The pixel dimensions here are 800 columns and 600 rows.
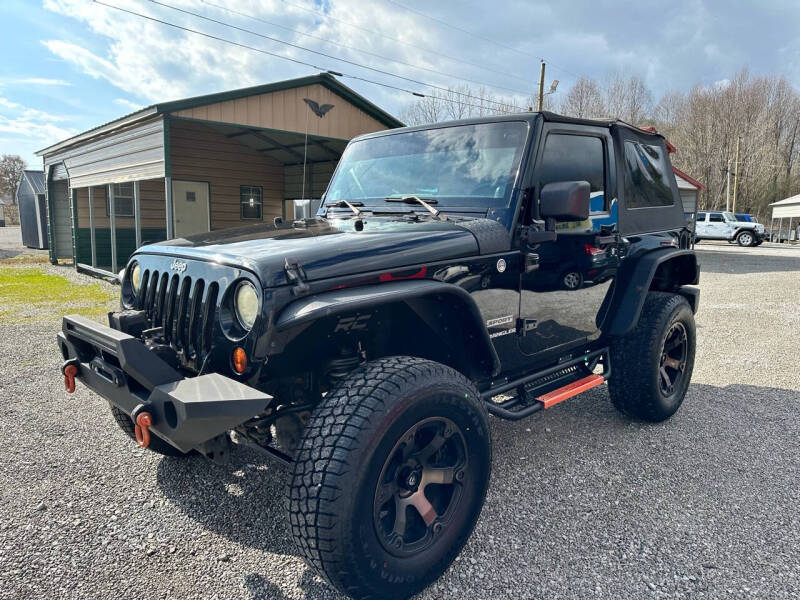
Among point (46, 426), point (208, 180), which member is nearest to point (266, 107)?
point (208, 180)

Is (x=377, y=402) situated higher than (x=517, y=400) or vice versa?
Answer: (x=377, y=402)

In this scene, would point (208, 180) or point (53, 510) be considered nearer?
point (53, 510)

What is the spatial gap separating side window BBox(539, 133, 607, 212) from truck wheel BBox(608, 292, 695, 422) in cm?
88

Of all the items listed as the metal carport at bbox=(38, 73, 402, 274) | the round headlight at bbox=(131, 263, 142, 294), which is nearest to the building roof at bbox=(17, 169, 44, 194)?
the metal carport at bbox=(38, 73, 402, 274)

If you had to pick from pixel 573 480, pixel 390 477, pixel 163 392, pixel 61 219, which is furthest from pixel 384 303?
pixel 61 219

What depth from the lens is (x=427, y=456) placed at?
2.23 metres

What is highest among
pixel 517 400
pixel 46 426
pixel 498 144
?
pixel 498 144

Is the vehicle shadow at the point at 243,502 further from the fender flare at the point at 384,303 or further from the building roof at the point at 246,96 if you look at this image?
the building roof at the point at 246,96

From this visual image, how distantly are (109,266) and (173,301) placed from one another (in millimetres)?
13115

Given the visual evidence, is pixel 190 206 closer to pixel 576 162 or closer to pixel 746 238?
pixel 576 162

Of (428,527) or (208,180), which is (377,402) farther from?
(208,180)

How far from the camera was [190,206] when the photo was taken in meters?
13.4

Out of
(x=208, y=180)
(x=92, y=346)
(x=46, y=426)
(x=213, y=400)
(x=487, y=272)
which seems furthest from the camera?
(x=208, y=180)

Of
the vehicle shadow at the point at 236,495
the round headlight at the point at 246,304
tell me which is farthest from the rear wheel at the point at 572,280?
the vehicle shadow at the point at 236,495
